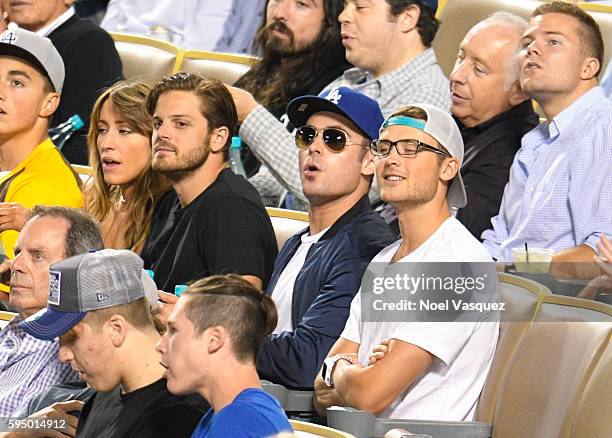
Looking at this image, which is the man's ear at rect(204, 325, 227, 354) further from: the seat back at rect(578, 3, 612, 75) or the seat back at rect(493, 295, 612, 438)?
the seat back at rect(578, 3, 612, 75)

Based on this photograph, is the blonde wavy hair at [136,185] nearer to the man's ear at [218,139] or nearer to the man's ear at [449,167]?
the man's ear at [218,139]

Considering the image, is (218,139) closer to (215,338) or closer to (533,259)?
(533,259)

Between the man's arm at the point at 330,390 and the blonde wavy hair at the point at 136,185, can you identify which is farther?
the blonde wavy hair at the point at 136,185

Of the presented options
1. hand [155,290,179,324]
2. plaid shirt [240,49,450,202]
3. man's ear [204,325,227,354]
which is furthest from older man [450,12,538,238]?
man's ear [204,325,227,354]

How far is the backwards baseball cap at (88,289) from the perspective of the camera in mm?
2879

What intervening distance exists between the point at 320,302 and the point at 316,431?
807mm

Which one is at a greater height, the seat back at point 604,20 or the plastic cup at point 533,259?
the seat back at point 604,20

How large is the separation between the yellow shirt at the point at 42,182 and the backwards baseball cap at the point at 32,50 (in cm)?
31

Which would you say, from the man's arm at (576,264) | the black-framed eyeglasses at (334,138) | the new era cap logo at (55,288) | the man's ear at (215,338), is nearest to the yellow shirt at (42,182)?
the black-framed eyeglasses at (334,138)

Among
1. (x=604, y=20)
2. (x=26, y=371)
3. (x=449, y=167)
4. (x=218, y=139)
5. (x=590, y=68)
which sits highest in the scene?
(x=604, y=20)

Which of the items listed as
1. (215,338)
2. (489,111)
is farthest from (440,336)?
(489,111)

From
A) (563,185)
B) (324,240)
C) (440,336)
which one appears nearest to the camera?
(440,336)

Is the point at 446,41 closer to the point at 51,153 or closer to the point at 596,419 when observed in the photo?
the point at 51,153

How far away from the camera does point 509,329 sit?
2.98 m
